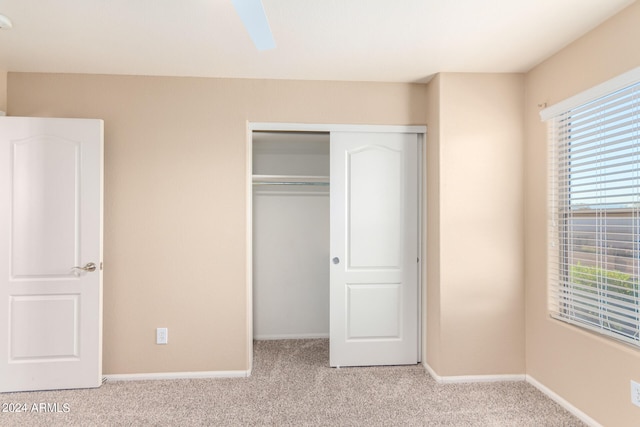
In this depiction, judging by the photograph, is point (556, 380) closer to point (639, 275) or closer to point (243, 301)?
point (639, 275)

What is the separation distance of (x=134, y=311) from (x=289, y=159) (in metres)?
2.07

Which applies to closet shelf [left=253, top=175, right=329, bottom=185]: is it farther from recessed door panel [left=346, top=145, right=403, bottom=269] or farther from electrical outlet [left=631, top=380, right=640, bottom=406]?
electrical outlet [left=631, top=380, right=640, bottom=406]

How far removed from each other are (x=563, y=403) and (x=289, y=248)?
2.63 meters

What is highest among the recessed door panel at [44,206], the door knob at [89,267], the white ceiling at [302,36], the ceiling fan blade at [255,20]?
the white ceiling at [302,36]

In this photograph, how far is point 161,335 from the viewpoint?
2.96 m

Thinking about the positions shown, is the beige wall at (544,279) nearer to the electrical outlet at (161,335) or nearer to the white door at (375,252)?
the white door at (375,252)

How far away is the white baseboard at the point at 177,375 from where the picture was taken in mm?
2932

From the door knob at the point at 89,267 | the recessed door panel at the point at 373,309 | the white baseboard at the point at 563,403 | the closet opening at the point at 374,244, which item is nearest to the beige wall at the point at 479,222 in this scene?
the white baseboard at the point at 563,403

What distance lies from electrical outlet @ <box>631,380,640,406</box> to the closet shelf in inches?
106

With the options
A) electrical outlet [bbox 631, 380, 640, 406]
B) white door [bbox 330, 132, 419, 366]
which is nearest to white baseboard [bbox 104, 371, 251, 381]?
white door [bbox 330, 132, 419, 366]

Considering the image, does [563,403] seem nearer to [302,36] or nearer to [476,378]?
[476,378]

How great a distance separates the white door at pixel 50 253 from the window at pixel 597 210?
10.9 feet

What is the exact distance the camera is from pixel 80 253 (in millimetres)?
2773

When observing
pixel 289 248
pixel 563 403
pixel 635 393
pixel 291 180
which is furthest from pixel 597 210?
pixel 289 248
